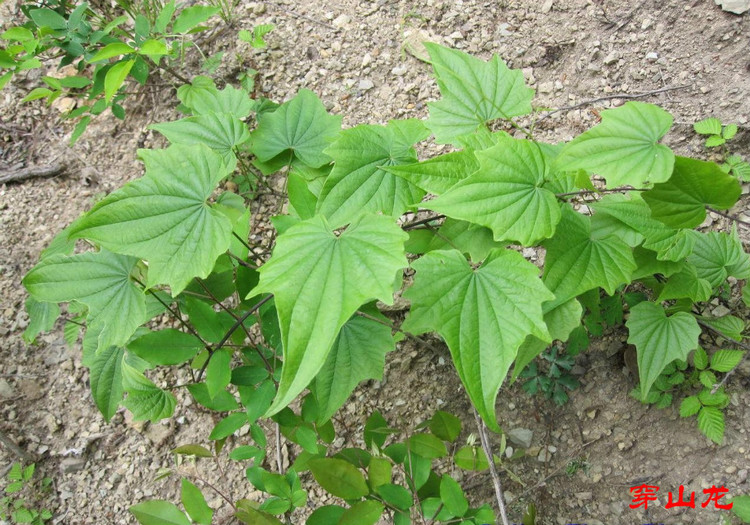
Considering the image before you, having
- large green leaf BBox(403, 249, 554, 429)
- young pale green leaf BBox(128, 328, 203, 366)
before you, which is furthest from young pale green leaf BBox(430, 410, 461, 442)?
young pale green leaf BBox(128, 328, 203, 366)

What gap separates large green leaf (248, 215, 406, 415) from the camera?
1021 mm

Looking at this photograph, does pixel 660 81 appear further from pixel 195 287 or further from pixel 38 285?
pixel 38 285

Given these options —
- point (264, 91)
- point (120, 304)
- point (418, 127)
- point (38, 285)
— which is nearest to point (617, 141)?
point (418, 127)

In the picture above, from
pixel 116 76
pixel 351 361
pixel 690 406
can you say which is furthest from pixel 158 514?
→ pixel 690 406

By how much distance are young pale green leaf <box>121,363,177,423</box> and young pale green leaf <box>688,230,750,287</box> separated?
1666 millimetres

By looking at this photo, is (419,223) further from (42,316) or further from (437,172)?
(42,316)

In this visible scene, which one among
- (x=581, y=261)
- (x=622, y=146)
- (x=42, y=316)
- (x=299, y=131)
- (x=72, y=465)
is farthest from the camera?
(x=72, y=465)

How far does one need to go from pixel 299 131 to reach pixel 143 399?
1084 millimetres

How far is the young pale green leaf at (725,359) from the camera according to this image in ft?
5.81

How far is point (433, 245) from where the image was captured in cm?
155

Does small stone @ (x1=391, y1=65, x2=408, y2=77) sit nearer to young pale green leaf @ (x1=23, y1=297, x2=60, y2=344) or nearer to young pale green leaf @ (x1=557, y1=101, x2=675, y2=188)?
young pale green leaf @ (x1=557, y1=101, x2=675, y2=188)

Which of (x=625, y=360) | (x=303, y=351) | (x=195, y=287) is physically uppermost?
(x=303, y=351)

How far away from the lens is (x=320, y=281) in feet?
3.73

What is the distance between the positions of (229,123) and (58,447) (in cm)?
155
